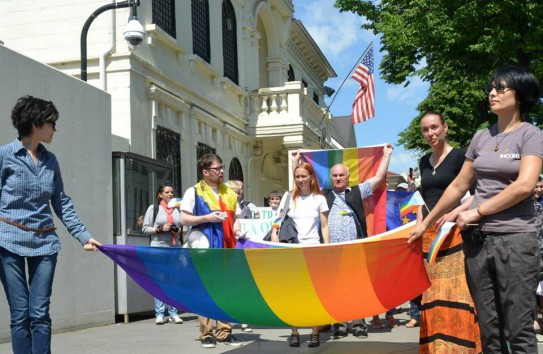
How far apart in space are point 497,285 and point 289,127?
781 inches

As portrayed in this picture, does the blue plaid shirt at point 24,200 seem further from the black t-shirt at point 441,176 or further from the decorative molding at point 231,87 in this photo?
the decorative molding at point 231,87

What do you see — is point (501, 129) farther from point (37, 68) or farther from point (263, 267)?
point (37, 68)

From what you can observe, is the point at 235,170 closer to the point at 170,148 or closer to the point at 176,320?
the point at 170,148

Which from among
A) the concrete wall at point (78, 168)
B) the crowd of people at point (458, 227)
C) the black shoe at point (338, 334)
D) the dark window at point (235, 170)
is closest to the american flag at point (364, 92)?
the dark window at point (235, 170)

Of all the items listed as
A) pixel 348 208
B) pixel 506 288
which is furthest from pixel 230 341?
pixel 506 288

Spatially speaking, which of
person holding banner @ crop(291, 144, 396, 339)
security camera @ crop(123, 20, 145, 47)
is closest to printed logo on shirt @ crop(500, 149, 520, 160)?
person holding banner @ crop(291, 144, 396, 339)

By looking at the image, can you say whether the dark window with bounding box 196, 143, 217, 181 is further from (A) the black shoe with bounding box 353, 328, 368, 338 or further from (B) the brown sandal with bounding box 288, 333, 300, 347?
(B) the brown sandal with bounding box 288, 333, 300, 347

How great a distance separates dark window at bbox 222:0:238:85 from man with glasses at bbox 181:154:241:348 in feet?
49.2

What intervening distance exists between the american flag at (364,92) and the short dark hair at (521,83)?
1963 centimetres

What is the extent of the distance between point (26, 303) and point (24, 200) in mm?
732

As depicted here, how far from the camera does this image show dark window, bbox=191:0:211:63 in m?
20.7

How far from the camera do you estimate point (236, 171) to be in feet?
A: 80.4

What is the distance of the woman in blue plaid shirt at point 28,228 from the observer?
5586 mm

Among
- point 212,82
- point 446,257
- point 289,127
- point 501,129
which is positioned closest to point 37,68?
point 446,257
